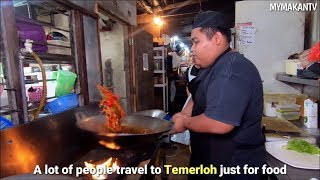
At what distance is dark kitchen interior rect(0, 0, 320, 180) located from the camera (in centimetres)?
137

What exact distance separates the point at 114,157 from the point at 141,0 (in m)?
4.47

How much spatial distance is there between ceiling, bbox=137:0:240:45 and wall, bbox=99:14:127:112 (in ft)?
4.74

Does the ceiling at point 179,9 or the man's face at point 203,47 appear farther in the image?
the ceiling at point 179,9

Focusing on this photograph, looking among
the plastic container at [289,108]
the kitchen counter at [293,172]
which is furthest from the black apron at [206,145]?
the plastic container at [289,108]

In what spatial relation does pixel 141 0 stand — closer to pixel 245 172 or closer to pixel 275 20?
pixel 275 20

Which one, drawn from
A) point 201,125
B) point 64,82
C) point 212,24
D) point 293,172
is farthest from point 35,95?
point 293,172

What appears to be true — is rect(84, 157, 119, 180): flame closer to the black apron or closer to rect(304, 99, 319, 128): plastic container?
the black apron

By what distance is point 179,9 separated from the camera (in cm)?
685

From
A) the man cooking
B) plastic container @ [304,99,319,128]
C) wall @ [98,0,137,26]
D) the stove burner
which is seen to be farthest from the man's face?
wall @ [98,0,137,26]

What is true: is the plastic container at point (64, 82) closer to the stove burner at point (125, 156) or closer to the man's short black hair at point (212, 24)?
the stove burner at point (125, 156)

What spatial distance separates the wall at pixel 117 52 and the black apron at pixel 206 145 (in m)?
2.59

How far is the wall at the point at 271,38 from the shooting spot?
2.93m

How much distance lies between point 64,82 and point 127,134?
1.02m

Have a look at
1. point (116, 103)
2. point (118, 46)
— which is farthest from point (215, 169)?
point (118, 46)
